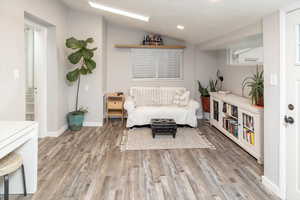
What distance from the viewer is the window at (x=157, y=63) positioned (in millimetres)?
6309

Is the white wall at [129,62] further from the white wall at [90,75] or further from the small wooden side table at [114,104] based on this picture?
the white wall at [90,75]

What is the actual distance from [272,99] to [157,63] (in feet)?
14.0

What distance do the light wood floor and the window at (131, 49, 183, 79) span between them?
9.30 ft

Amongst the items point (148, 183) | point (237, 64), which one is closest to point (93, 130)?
point (148, 183)

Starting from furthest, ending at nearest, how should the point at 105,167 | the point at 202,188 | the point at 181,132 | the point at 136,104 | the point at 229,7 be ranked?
1. the point at 136,104
2. the point at 181,132
3. the point at 105,167
4. the point at 229,7
5. the point at 202,188

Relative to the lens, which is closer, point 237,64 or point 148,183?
point 148,183

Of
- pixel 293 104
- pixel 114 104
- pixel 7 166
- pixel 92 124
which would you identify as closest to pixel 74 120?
pixel 92 124

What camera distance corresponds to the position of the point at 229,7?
8.99 ft

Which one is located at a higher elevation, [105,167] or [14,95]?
[14,95]

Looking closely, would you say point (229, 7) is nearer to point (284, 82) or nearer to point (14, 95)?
point (284, 82)

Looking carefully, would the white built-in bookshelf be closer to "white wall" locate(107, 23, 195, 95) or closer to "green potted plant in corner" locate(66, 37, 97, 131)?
"white wall" locate(107, 23, 195, 95)

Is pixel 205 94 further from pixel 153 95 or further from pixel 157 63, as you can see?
pixel 157 63

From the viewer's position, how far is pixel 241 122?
12.2 feet

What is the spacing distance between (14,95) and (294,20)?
3.38 m
